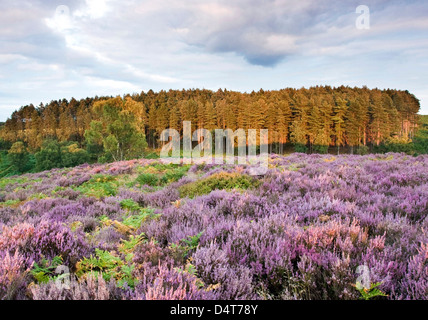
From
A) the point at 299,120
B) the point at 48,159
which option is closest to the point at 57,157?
the point at 48,159

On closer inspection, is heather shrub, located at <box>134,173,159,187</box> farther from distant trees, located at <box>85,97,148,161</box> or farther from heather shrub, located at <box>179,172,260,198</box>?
distant trees, located at <box>85,97,148,161</box>

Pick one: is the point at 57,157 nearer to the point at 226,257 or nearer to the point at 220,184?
the point at 220,184

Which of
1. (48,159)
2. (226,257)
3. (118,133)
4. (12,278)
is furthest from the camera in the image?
(48,159)

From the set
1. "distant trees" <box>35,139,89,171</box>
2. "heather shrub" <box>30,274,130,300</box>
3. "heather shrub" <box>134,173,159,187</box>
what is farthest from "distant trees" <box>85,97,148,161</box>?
"heather shrub" <box>30,274,130,300</box>

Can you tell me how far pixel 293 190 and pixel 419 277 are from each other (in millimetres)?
3931

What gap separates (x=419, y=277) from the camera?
7.34ft

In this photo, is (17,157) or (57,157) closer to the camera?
(57,157)

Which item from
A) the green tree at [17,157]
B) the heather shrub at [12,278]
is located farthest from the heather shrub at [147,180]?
the green tree at [17,157]

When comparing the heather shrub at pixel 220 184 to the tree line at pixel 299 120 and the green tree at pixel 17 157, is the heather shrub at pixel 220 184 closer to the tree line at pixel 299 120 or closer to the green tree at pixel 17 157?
the tree line at pixel 299 120

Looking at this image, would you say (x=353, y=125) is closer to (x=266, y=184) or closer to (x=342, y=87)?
(x=342, y=87)

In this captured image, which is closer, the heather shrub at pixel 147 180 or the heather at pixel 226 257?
the heather at pixel 226 257

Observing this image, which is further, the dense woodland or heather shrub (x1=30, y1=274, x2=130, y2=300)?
the dense woodland

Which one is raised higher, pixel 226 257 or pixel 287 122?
pixel 287 122
